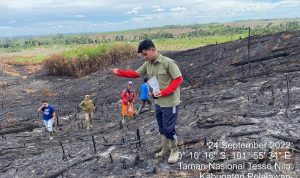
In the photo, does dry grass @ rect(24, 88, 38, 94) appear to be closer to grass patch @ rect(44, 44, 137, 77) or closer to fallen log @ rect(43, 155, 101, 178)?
grass patch @ rect(44, 44, 137, 77)

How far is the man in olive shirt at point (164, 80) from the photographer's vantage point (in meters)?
6.56

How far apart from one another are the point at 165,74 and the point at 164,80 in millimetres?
119

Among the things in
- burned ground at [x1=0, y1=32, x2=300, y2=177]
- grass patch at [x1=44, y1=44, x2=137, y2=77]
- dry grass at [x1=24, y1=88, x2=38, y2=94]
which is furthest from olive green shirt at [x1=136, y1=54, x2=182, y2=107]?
grass patch at [x1=44, y1=44, x2=137, y2=77]

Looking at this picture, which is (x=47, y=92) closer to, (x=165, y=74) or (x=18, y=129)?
(x=18, y=129)

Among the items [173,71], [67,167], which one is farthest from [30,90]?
[173,71]

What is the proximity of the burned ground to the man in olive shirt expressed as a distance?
101cm

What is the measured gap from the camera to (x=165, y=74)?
6.71 m

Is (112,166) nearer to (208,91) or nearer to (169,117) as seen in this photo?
(169,117)

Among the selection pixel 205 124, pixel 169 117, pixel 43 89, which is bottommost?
pixel 43 89

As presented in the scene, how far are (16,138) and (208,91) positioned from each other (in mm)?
7566

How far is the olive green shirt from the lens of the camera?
660 centimetres

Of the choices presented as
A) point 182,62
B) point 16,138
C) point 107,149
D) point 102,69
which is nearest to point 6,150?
point 16,138

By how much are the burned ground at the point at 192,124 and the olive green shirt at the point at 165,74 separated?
137cm

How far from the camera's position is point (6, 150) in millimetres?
11820
